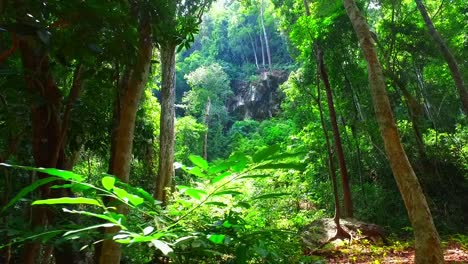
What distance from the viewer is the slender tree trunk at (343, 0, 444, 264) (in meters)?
3.87

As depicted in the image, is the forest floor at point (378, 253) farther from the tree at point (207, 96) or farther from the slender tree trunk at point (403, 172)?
the tree at point (207, 96)

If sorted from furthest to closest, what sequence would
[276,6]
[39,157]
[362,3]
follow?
[276,6]
[362,3]
[39,157]

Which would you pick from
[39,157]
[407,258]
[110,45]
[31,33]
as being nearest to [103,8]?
[31,33]

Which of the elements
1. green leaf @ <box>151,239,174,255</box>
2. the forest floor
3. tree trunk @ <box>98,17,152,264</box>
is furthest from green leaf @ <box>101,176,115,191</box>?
the forest floor

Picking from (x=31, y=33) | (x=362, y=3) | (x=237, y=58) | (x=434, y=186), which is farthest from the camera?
(x=237, y=58)

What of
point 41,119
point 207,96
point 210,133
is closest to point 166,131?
point 41,119

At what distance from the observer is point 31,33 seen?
1082 millimetres

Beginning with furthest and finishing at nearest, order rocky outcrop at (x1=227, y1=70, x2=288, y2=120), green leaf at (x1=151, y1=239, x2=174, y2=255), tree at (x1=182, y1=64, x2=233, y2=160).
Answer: rocky outcrop at (x1=227, y1=70, x2=288, y2=120), tree at (x1=182, y1=64, x2=233, y2=160), green leaf at (x1=151, y1=239, x2=174, y2=255)

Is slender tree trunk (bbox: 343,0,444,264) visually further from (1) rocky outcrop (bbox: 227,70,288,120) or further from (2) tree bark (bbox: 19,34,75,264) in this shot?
(1) rocky outcrop (bbox: 227,70,288,120)

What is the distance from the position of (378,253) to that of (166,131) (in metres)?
5.18

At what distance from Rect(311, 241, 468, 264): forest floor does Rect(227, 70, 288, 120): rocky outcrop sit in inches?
914

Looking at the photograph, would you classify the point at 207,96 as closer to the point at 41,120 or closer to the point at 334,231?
the point at 334,231

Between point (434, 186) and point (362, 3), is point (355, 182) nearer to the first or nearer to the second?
point (434, 186)

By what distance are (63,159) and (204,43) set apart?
38.4 m
